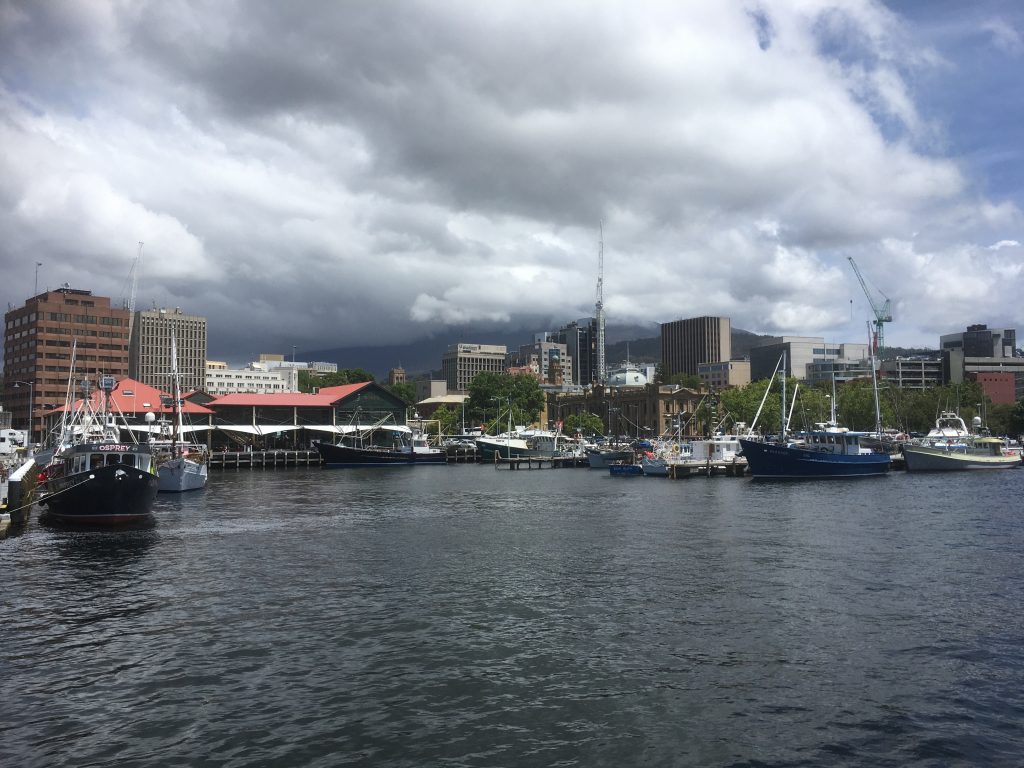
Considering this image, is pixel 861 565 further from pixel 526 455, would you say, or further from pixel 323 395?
pixel 323 395

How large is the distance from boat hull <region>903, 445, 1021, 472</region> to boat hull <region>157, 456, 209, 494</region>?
95626mm

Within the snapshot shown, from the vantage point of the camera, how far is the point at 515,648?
79.8ft

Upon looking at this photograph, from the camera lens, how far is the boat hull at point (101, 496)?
5038cm

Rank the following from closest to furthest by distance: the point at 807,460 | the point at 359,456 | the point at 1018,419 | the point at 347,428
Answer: the point at 807,460 < the point at 359,456 < the point at 347,428 < the point at 1018,419

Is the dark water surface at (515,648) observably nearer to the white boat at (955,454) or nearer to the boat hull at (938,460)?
the boat hull at (938,460)

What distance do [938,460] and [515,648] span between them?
359ft

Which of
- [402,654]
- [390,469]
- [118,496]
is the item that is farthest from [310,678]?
[390,469]

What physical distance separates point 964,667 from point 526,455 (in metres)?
146

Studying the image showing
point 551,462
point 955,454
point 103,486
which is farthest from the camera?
point 551,462

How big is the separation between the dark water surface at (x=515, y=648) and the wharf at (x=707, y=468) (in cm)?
5895

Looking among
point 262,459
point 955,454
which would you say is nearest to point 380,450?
point 262,459

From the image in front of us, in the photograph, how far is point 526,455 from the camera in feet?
552

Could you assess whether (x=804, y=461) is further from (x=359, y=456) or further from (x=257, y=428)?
(x=257, y=428)

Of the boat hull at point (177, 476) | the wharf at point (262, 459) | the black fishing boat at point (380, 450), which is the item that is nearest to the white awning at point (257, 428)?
the wharf at point (262, 459)
